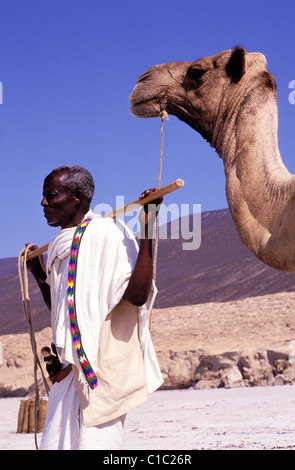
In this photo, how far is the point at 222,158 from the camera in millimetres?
4195

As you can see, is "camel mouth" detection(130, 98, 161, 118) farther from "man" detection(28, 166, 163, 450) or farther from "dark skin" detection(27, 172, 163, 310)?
"man" detection(28, 166, 163, 450)

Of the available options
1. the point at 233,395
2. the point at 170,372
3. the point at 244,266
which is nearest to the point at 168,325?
the point at 170,372

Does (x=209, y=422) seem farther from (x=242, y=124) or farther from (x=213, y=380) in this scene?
(x=242, y=124)

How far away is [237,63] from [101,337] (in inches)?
74.5

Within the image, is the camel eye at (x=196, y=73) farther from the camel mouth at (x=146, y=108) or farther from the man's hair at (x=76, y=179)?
the man's hair at (x=76, y=179)

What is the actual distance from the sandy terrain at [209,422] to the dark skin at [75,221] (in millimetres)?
4682

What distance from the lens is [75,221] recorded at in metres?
3.45

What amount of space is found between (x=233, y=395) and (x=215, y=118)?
9.27 m

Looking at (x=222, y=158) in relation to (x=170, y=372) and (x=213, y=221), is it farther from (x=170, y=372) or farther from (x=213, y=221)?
(x=213, y=221)

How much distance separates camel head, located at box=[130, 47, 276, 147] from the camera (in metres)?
4.16

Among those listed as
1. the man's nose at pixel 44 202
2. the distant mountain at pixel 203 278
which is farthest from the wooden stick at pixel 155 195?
the distant mountain at pixel 203 278

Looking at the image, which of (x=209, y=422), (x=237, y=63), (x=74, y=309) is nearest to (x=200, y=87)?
(x=237, y=63)

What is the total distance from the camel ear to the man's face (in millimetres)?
1346

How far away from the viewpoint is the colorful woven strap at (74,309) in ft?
9.95
